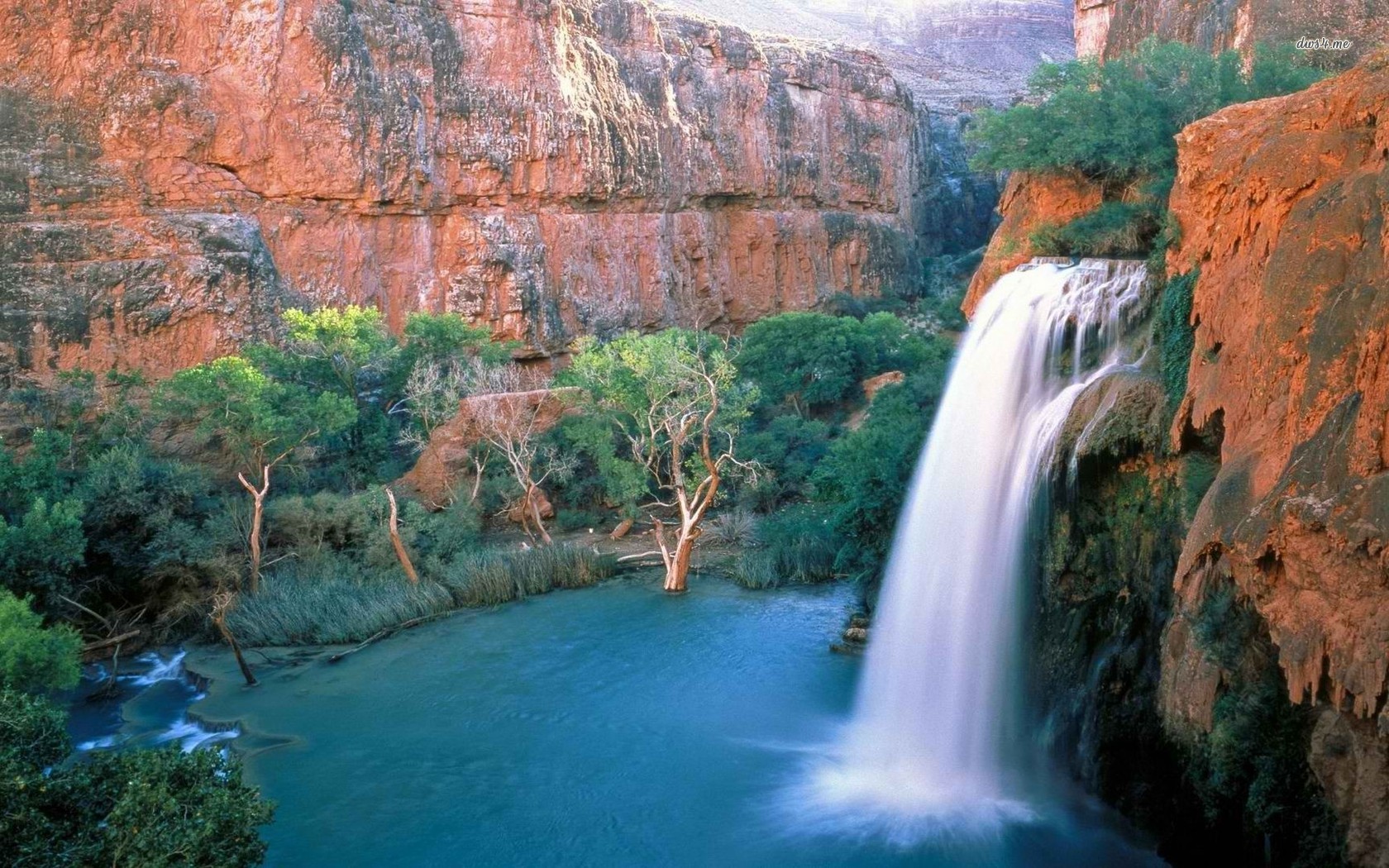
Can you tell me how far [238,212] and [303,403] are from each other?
436 inches

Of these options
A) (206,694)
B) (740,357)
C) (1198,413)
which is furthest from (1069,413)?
(740,357)

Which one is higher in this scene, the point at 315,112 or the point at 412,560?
the point at 315,112

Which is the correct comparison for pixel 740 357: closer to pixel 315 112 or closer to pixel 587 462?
pixel 587 462

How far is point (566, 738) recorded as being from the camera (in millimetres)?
15477

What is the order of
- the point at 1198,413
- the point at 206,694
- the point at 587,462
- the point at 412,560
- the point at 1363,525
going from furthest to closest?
the point at 587,462, the point at 412,560, the point at 206,694, the point at 1198,413, the point at 1363,525

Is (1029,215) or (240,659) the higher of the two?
(1029,215)

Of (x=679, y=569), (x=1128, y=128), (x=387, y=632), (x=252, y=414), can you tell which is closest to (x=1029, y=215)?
(x=1128, y=128)

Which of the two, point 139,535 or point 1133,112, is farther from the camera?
point 139,535

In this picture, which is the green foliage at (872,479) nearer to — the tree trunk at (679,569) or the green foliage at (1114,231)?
the tree trunk at (679,569)

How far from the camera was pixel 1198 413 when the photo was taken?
444 inches

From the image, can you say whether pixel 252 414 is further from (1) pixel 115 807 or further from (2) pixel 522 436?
(1) pixel 115 807

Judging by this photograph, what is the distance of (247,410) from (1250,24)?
23469mm

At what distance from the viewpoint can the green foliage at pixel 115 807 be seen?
765 cm

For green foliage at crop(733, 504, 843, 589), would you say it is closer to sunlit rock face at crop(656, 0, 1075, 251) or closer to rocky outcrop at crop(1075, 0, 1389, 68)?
rocky outcrop at crop(1075, 0, 1389, 68)
